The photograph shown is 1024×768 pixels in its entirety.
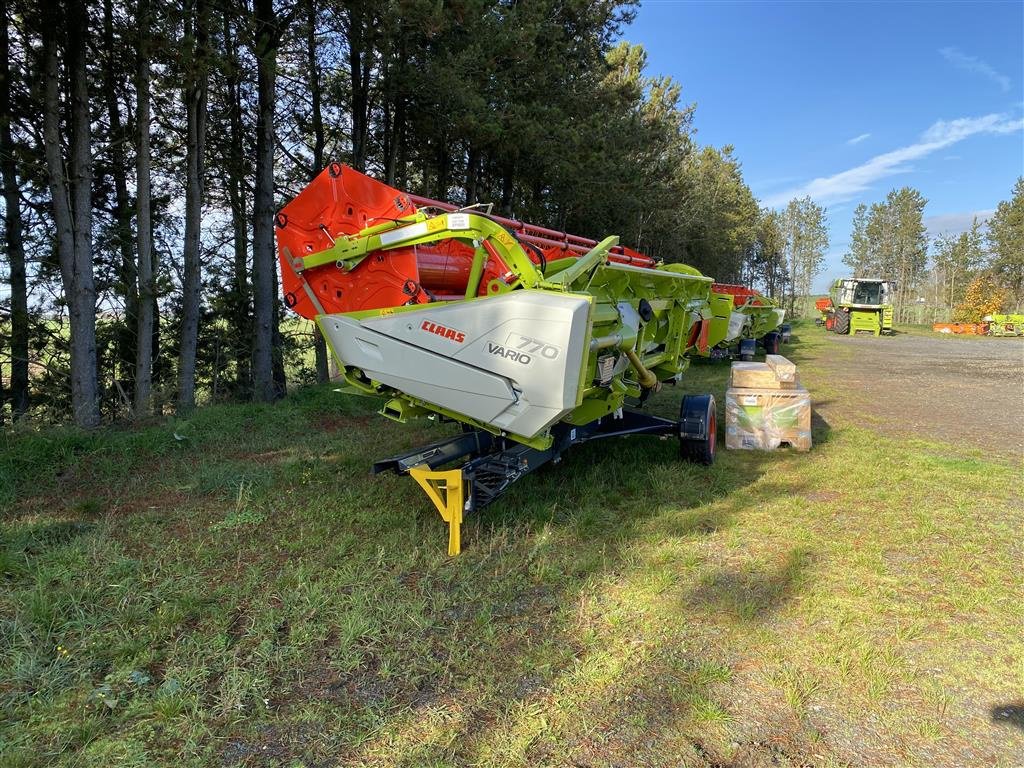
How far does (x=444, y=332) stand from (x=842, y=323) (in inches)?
1101

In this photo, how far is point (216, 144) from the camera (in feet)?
32.0

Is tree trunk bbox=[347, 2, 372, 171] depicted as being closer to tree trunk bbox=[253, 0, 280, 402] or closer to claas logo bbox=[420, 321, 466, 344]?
tree trunk bbox=[253, 0, 280, 402]

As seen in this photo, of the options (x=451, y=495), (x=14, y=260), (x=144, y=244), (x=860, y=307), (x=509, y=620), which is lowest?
(x=509, y=620)

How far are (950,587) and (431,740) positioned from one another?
3.06 meters

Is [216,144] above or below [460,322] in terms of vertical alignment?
above

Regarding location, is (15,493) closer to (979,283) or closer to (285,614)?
(285,614)

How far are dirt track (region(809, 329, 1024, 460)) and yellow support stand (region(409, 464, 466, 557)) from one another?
5.96 metres

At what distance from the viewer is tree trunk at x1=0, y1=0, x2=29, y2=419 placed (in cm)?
688

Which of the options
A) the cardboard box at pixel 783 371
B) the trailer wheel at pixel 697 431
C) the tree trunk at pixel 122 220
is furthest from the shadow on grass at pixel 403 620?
the tree trunk at pixel 122 220

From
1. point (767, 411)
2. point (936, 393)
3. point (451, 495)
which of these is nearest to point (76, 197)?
point (451, 495)

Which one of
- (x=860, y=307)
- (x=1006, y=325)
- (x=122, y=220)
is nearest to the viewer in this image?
(x=122, y=220)

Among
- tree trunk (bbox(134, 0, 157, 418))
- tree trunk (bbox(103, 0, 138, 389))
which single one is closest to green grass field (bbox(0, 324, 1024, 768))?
tree trunk (bbox(134, 0, 157, 418))

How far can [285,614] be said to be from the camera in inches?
117

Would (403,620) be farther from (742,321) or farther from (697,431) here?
(742,321)
